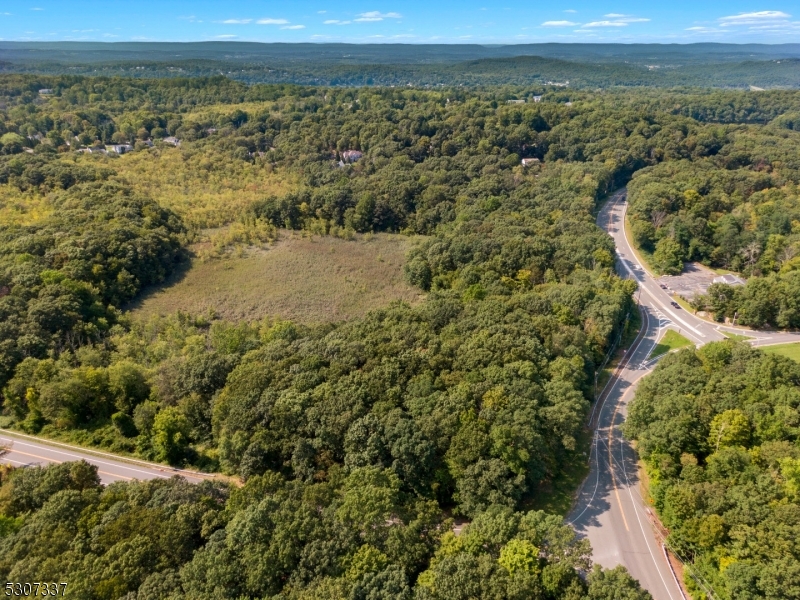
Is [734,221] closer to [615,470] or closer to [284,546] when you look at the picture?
[615,470]

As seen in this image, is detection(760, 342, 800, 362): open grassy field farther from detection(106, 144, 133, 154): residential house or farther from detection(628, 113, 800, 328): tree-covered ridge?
detection(106, 144, 133, 154): residential house

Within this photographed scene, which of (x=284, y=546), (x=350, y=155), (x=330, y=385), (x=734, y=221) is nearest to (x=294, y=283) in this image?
(x=330, y=385)

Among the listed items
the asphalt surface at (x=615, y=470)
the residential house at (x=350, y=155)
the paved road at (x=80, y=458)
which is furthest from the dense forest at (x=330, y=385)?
the residential house at (x=350, y=155)

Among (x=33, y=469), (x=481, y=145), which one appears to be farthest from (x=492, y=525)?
(x=481, y=145)

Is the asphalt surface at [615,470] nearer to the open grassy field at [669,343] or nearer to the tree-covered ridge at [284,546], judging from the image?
the open grassy field at [669,343]

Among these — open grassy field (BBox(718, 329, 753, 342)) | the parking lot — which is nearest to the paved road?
open grassy field (BBox(718, 329, 753, 342))
